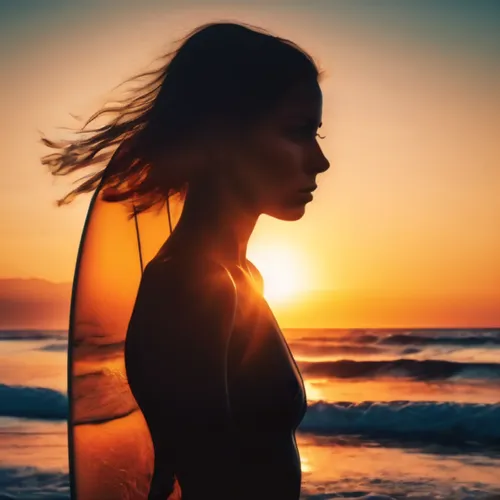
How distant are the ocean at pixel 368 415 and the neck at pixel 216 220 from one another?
4089 millimetres

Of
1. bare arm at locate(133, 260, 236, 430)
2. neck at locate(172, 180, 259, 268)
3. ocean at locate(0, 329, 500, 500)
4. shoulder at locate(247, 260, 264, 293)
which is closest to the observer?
bare arm at locate(133, 260, 236, 430)

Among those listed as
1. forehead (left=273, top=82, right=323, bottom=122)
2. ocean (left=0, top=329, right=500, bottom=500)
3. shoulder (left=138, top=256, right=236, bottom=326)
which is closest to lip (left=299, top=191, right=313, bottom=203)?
forehead (left=273, top=82, right=323, bottom=122)

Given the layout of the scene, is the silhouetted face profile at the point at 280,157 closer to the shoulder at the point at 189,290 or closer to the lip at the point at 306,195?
the lip at the point at 306,195

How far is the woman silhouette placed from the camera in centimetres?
102

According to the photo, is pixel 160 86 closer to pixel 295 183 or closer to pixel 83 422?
pixel 295 183

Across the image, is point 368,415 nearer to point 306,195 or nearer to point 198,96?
point 306,195

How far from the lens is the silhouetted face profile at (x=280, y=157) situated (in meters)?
1.20

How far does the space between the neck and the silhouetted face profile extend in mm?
17

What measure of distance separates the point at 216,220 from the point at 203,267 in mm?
148

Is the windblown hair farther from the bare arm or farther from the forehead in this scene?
the bare arm

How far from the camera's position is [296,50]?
1.24 meters

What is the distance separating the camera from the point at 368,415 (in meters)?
8.34

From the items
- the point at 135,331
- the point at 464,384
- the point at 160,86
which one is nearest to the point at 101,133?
the point at 160,86

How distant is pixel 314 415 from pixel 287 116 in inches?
287
